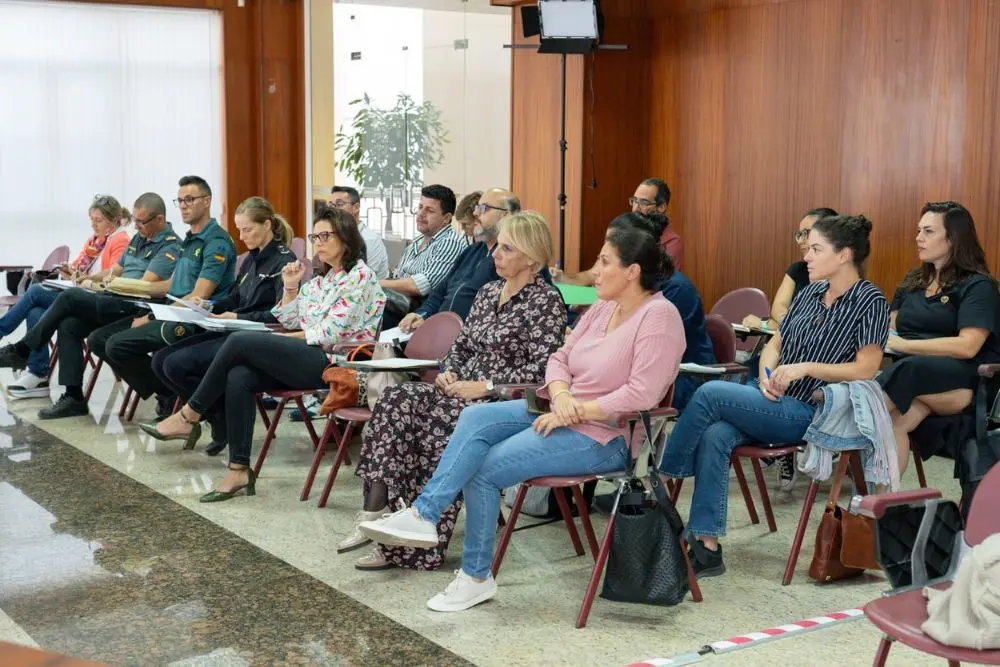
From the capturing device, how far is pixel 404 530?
3713 mm

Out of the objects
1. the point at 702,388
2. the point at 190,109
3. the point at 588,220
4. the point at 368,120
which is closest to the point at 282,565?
the point at 702,388

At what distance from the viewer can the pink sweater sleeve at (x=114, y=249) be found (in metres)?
7.42

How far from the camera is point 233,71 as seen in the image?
11062mm

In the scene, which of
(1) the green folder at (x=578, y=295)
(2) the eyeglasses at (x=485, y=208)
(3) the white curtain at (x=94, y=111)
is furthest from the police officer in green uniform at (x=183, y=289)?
(3) the white curtain at (x=94, y=111)

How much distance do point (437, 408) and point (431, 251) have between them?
2.22 metres

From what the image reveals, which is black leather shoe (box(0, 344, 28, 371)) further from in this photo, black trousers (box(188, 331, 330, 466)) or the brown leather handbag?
the brown leather handbag

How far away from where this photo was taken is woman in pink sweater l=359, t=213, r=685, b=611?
12.0 ft

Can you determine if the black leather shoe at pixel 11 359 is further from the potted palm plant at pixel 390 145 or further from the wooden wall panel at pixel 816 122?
the wooden wall panel at pixel 816 122

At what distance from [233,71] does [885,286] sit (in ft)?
22.1

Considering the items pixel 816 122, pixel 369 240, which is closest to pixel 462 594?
pixel 369 240

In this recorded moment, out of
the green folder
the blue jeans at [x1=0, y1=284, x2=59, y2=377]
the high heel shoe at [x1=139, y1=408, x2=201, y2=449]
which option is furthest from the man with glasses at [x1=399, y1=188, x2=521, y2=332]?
the blue jeans at [x1=0, y1=284, x2=59, y2=377]

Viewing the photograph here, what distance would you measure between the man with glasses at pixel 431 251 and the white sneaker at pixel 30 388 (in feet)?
7.81

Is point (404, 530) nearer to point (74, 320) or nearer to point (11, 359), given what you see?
point (74, 320)

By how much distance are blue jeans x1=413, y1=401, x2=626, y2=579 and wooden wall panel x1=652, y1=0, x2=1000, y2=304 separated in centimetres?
306
